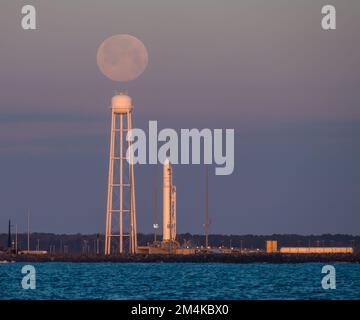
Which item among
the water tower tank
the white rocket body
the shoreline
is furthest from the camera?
the shoreline

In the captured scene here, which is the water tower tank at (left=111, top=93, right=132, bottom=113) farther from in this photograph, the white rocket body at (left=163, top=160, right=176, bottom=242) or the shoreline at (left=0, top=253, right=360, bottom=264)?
the shoreline at (left=0, top=253, right=360, bottom=264)

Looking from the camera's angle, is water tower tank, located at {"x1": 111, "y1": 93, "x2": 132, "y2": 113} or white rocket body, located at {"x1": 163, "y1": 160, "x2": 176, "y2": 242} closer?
water tower tank, located at {"x1": 111, "y1": 93, "x2": 132, "y2": 113}

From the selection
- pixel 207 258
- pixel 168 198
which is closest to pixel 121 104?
pixel 168 198

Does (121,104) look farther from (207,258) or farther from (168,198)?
(207,258)

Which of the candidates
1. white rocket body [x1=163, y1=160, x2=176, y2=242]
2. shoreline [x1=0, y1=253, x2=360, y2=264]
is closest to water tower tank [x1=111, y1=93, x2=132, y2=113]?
white rocket body [x1=163, y1=160, x2=176, y2=242]

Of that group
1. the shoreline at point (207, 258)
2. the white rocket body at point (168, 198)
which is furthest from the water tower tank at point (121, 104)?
the shoreline at point (207, 258)

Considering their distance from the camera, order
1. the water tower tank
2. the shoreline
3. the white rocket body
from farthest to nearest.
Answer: the shoreline, the white rocket body, the water tower tank

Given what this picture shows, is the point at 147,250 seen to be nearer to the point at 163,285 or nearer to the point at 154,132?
the point at 154,132

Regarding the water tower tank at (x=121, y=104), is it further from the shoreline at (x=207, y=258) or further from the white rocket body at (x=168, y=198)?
the shoreline at (x=207, y=258)

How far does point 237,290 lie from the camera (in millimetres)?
83438

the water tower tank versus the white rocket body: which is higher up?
the water tower tank
